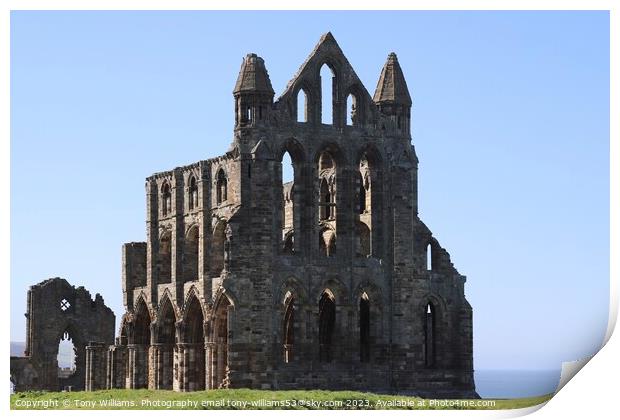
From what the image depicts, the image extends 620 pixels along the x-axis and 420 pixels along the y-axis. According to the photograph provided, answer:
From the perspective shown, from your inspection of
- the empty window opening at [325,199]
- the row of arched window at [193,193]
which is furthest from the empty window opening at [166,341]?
the empty window opening at [325,199]

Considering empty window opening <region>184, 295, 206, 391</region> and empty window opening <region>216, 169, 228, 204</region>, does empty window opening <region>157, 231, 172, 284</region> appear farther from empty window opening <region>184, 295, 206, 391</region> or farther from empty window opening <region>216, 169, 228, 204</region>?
empty window opening <region>216, 169, 228, 204</region>

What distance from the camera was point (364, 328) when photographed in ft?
274

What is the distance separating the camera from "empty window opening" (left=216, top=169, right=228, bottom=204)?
271 feet

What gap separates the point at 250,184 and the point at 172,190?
9572mm

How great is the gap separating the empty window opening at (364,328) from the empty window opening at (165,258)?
1008 cm

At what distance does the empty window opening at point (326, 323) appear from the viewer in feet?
275

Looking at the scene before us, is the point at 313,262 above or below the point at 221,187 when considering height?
below

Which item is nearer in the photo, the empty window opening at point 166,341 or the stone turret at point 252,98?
the stone turret at point 252,98

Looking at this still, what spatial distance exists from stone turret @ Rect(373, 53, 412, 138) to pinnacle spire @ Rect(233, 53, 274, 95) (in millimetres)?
5837

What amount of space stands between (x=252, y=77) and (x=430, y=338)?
46.6 feet

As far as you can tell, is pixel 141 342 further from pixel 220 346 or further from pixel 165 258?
pixel 220 346

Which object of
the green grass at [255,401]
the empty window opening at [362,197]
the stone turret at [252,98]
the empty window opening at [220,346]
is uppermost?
the stone turret at [252,98]

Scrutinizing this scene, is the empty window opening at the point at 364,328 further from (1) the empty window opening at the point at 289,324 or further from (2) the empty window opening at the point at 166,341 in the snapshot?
(2) the empty window opening at the point at 166,341

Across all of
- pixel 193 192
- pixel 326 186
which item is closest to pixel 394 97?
pixel 326 186
